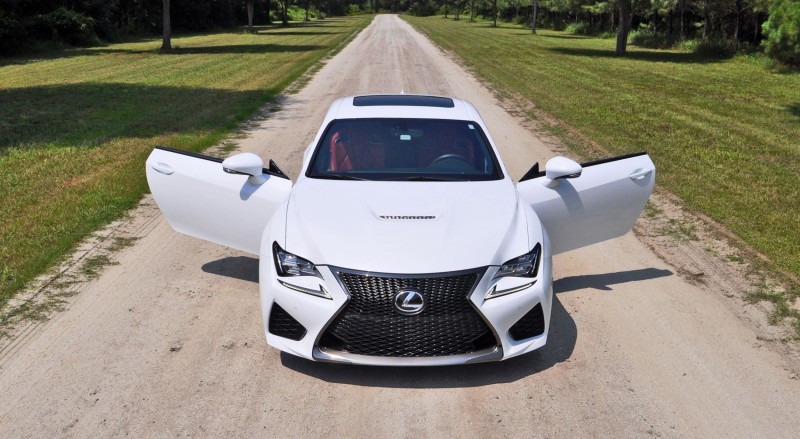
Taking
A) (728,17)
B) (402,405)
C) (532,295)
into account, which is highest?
(728,17)

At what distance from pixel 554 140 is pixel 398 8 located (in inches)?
6908

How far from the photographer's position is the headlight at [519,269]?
16.1ft

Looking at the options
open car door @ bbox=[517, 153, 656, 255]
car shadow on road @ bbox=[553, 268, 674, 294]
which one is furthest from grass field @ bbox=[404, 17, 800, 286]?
open car door @ bbox=[517, 153, 656, 255]

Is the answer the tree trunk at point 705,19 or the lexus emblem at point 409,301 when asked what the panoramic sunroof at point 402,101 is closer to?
the lexus emblem at point 409,301

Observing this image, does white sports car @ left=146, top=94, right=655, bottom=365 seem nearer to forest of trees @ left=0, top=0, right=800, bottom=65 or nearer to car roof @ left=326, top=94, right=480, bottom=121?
car roof @ left=326, top=94, right=480, bottom=121

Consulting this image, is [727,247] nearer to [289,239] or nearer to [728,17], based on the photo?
[289,239]

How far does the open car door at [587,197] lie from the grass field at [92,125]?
4.29 m

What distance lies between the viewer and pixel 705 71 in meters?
30.2

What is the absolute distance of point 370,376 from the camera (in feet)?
16.8

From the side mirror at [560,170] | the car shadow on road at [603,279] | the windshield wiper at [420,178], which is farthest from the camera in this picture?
the car shadow on road at [603,279]

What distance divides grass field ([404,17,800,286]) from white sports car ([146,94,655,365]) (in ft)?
8.95

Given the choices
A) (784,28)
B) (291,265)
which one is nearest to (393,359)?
(291,265)

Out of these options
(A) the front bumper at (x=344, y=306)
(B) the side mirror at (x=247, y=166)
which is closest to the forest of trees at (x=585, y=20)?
(B) the side mirror at (x=247, y=166)

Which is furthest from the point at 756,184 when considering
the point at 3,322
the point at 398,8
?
the point at 398,8
